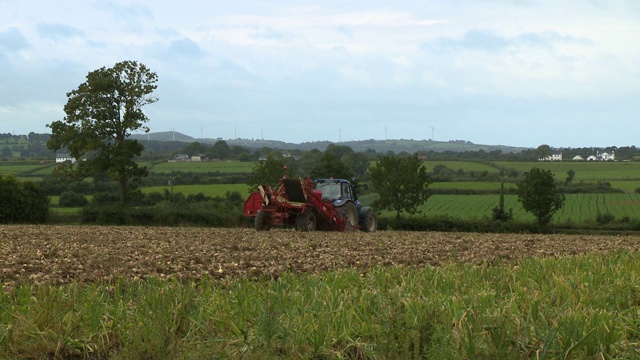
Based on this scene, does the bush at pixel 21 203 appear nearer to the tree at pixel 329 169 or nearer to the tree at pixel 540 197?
the tree at pixel 329 169

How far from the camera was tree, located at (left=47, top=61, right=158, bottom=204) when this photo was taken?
47.0m

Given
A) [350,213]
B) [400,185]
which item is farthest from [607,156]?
[350,213]

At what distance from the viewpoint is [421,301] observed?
289 inches

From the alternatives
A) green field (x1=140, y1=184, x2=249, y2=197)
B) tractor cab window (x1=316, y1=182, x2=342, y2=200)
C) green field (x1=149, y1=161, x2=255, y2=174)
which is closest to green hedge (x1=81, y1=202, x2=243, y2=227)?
tractor cab window (x1=316, y1=182, x2=342, y2=200)

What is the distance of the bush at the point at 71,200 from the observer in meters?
56.1

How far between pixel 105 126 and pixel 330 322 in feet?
143

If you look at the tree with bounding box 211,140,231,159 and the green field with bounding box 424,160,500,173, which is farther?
the tree with bounding box 211,140,231,159

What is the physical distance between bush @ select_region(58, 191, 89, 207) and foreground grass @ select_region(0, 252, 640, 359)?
1968 inches

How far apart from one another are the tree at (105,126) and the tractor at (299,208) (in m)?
21.4

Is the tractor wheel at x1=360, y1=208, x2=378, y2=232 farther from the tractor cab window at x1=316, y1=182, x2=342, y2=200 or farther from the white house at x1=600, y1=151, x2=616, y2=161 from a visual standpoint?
the white house at x1=600, y1=151, x2=616, y2=161

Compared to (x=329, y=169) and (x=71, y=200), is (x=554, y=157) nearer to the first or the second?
(x=329, y=169)

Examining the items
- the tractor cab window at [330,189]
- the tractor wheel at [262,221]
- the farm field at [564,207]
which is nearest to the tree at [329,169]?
the farm field at [564,207]

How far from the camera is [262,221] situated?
26734 millimetres

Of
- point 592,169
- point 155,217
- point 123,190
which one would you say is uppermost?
point 592,169
